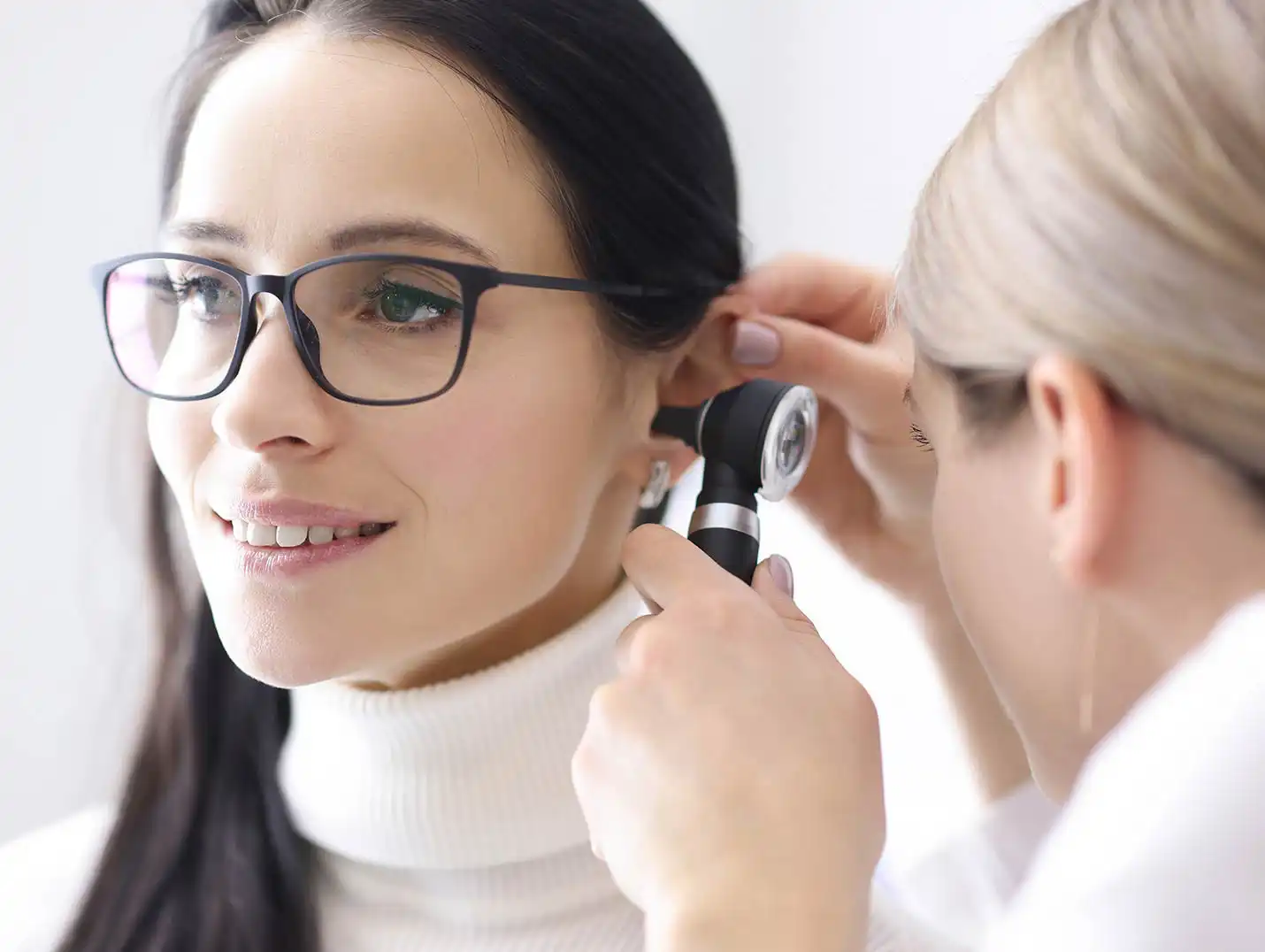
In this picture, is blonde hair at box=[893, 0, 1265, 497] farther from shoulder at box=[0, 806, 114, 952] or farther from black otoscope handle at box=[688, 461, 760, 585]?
shoulder at box=[0, 806, 114, 952]

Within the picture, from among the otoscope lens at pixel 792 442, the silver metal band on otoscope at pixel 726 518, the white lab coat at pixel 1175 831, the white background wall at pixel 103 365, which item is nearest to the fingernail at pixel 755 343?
the otoscope lens at pixel 792 442

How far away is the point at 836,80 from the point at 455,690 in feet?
3.78

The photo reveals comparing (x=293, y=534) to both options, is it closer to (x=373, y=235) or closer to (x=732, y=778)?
(x=373, y=235)

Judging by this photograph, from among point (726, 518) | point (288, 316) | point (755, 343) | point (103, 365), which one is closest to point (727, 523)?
point (726, 518)

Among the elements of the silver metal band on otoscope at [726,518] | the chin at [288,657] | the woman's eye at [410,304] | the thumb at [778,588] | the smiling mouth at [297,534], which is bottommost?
the chin at [288,657]

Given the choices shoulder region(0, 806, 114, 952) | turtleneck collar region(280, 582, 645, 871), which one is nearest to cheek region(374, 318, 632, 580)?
turtleneck collar region(280, 582, 645, 871)

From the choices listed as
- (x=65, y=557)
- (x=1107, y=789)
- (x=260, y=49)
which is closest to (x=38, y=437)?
(x=65, y=557)

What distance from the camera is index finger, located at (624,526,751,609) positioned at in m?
0.82

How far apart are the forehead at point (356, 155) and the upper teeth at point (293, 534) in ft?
0.68

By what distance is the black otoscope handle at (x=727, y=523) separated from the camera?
898 millimetres

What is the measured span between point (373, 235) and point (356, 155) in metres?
0.06

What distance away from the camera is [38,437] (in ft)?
4.80

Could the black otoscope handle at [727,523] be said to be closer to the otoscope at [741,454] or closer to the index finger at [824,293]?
the otoscope at [741,454]

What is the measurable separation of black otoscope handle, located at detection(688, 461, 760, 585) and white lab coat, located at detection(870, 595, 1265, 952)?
0.34m
